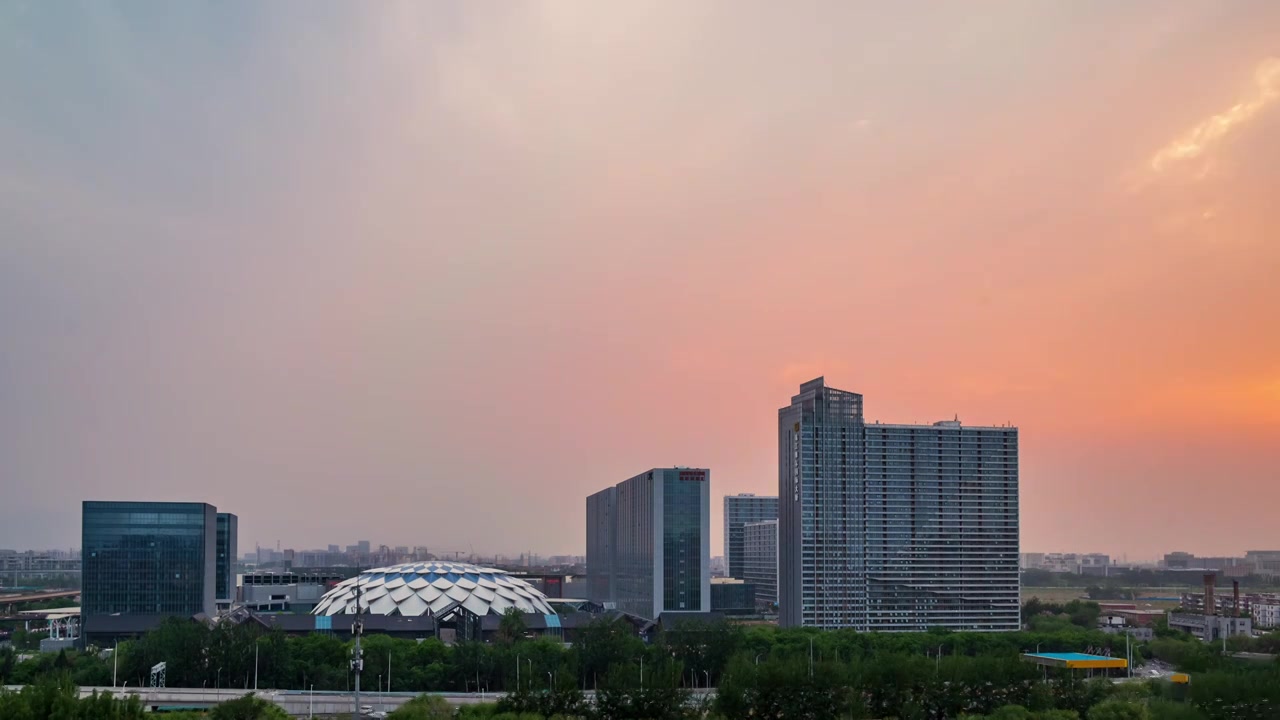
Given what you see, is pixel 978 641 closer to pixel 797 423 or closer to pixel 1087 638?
pixel 1087 638

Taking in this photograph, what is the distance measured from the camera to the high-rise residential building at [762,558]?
363 ft

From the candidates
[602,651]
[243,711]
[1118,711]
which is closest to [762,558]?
[602,651]

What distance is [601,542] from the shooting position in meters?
109

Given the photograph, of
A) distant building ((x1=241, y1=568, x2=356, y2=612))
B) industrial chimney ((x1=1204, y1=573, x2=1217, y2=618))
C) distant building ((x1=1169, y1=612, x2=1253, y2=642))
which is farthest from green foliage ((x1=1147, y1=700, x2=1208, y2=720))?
distant building ((x1=241, y1=568, x2=356, y2=612))

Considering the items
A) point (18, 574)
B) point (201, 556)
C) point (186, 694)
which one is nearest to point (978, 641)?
point (186, 694)

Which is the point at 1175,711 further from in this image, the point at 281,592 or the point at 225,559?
the point at 281,592

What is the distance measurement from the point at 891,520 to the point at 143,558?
4735 centimetres

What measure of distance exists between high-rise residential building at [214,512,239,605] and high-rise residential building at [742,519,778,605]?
4776 centimetres

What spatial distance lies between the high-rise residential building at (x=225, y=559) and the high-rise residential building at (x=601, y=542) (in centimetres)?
3133

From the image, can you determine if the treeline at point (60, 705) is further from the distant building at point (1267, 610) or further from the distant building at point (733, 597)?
the distant building at point (733, 597)

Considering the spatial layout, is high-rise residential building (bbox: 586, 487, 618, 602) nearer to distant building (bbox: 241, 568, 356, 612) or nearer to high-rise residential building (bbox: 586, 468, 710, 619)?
high-rise residential building (bbox: 586, 468, 710, 619)

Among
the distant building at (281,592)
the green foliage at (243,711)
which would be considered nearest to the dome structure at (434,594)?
the distant building at (281,592)

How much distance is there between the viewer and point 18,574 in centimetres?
17200

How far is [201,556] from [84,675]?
2436 cm
